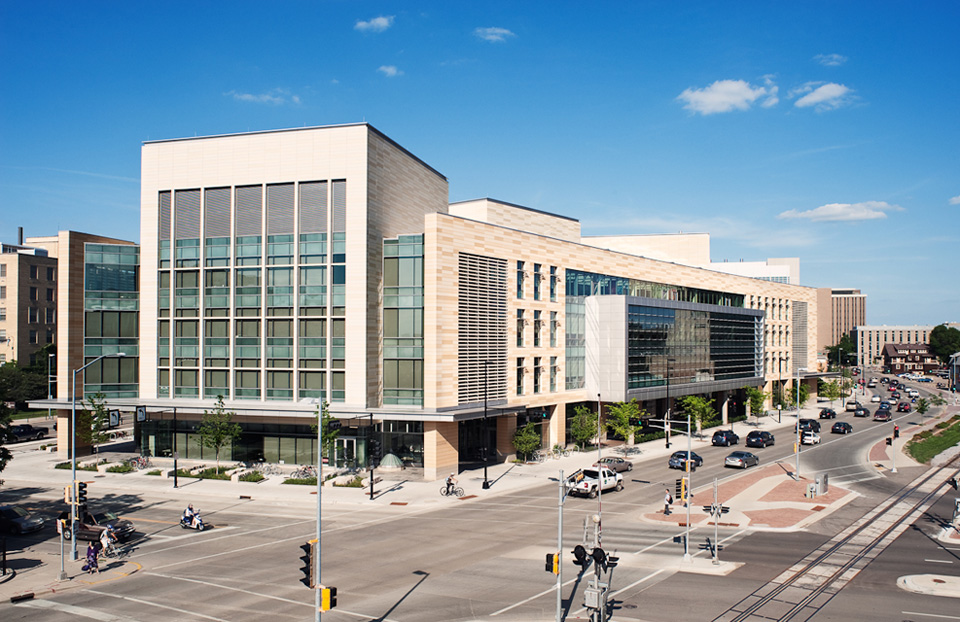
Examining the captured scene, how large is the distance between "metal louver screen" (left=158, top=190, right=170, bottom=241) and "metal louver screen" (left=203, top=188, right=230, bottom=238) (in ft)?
13.4

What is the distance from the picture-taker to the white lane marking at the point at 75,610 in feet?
83.8

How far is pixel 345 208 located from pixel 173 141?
18272 mm

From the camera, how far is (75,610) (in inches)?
1048

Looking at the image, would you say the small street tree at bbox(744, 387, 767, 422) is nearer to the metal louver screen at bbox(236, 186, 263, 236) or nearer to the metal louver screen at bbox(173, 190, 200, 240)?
the metal louver screen at bbox(236, 186, 263, 236)

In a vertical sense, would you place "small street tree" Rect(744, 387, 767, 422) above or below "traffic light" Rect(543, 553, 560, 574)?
below

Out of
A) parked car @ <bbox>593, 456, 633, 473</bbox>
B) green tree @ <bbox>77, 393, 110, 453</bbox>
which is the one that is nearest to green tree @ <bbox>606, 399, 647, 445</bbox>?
parked car @ <bbox>593, 456, 633, 473</bbox>

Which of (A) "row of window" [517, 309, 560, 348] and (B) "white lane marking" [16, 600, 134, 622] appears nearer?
(B) "white lane marking" [16, 600, 134, 622]

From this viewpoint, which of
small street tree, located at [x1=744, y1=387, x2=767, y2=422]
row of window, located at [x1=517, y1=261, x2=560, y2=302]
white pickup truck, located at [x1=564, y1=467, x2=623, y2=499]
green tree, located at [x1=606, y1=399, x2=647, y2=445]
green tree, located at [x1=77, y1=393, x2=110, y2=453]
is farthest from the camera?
small street tree, located at [x1=744, y1=387, x2=767, y2=422]

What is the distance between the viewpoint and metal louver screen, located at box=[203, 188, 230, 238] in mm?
62469

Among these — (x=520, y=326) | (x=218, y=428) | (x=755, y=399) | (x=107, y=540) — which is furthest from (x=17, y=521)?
(x=755, y=399)

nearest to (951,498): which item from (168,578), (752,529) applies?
(752,529)

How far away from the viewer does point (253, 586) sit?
1142 inches

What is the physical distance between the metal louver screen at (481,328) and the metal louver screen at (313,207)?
12.3m

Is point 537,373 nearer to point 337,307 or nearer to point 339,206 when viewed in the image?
point 337,307
